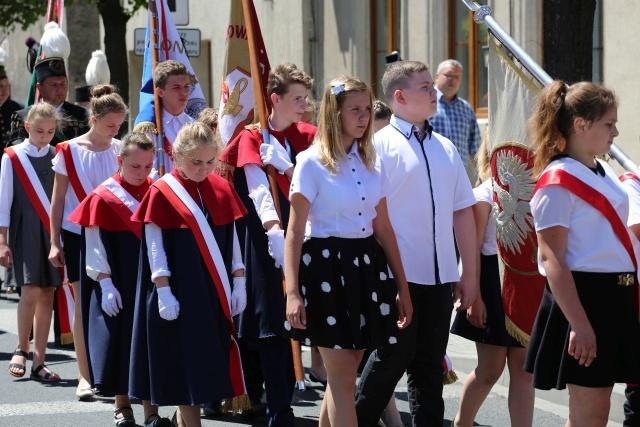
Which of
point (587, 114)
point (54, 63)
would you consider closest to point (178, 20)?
point (54, 63)

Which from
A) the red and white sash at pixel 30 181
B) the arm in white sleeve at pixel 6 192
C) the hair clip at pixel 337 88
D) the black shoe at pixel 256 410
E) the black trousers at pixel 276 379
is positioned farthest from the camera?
the red and white sash at pixel 30 181

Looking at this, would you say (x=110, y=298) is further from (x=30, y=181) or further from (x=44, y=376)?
(x=30, y=181)

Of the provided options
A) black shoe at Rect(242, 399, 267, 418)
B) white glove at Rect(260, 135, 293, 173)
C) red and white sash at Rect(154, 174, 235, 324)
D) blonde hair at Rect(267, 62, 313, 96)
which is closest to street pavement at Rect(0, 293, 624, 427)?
black shoe at Rect(242, 399, 267, 418)

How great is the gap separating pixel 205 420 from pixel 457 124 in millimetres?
4702

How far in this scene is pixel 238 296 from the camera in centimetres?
644

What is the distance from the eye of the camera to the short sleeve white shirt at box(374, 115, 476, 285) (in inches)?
230

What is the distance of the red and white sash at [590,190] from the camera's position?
16.2 ft


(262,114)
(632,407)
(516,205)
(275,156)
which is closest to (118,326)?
(275,156)

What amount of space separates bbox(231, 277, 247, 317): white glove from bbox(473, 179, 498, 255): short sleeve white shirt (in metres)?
1.23

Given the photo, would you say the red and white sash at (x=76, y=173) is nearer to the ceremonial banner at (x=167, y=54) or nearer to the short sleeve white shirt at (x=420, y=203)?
the ceremonial banner at (x=167, y=54)

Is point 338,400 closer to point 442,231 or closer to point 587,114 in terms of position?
point 442,231

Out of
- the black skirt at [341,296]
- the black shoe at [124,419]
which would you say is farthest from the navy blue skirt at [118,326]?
the black skirt at [341,296]

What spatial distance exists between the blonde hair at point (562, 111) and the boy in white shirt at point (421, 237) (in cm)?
79

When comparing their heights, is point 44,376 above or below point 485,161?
below
